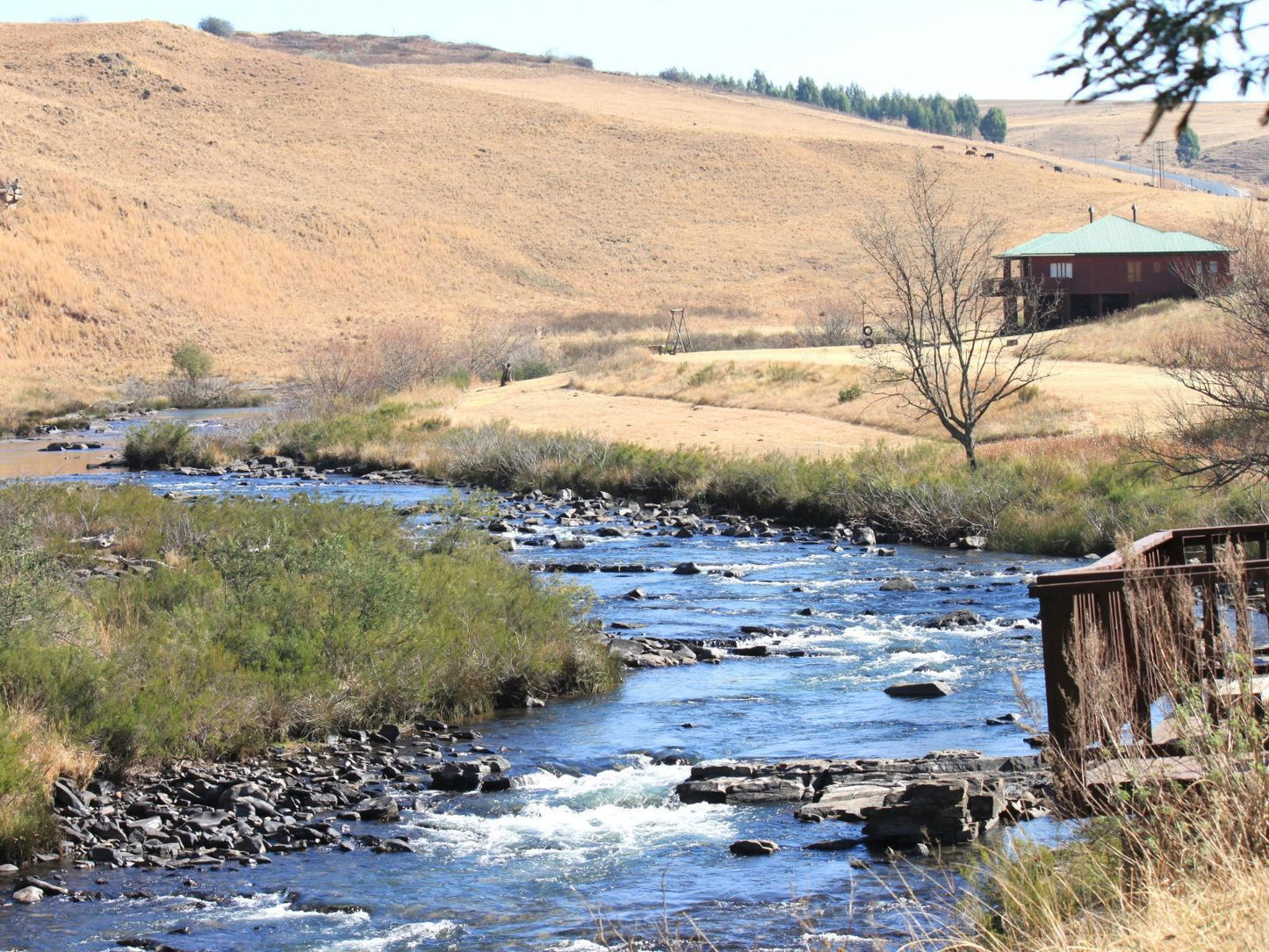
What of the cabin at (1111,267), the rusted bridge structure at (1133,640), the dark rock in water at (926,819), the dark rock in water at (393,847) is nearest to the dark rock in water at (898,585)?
the dark rock in water at (926,819)

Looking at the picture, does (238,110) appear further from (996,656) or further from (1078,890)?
(1078,890)

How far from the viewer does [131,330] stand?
8150 cm

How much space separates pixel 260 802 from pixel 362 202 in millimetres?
104030

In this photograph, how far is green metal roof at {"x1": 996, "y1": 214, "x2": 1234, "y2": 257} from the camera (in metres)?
66.5

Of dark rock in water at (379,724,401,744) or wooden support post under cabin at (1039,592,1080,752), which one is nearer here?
Answer: wooden support post under cabin at (1039,592,1080,752)

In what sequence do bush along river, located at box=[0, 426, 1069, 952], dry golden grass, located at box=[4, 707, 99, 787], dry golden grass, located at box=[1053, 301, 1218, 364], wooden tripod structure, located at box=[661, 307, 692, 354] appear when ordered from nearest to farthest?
bush along river, located at box=[0, 426, 1069, 952]
dry golden grass, located at box=[4, 707, 99, 787]
dry golden grass, located at box=[1053, 301, 1218, 364]
wooden tripod structure, located at box=[661, 307, 692, 354]

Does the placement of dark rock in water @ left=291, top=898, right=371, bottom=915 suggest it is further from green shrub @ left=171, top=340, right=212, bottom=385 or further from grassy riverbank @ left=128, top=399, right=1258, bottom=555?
green shrub @ left=171, top=340, right=212, bottom=385

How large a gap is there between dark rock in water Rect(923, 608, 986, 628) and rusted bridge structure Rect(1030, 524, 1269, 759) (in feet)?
33.2

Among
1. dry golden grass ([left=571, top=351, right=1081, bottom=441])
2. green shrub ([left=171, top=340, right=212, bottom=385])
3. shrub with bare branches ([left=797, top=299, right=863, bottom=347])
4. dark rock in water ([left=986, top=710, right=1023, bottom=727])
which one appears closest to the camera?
dark rock in water ([left=986, top=710, right=1023, bottom=727])

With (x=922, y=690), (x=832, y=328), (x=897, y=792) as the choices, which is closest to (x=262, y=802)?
(x=897, y=792)

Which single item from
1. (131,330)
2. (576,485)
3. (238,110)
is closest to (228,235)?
(131,330)

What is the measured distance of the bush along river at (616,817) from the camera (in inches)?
385

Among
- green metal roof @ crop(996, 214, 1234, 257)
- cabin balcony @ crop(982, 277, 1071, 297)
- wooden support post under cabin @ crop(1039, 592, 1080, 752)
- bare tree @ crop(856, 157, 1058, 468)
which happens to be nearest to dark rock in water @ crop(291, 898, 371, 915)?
wooden support post under cabin @ crop(1039, 592, 1080, 752)

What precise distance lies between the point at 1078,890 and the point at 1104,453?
2209 cm
